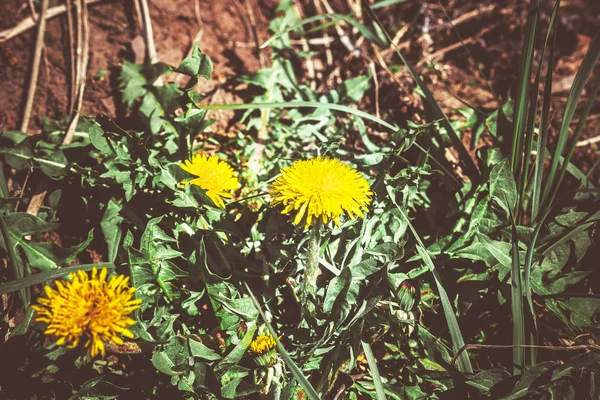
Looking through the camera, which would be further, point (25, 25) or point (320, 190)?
point (25, 25)

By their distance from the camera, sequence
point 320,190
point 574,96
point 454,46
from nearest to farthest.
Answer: point 320,190 < point 574,96 < point 454,46

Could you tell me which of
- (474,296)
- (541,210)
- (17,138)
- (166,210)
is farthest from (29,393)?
(541,210)

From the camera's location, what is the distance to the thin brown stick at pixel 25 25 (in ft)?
6.89

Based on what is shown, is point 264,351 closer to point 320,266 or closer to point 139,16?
point 320,266

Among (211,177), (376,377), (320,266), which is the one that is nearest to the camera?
(376,377)

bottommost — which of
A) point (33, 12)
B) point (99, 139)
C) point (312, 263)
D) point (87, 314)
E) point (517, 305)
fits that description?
point (517, 305)

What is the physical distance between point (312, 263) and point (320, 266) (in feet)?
1.01

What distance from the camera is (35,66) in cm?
206

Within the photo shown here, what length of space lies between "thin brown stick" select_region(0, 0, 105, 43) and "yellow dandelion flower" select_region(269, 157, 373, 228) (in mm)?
1844

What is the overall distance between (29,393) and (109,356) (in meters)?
0.29

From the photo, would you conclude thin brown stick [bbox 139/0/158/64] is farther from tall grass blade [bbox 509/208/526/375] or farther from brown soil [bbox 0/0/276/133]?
tall grass blade [bbox 509/208/526/375]

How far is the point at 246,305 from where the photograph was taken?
153 cm

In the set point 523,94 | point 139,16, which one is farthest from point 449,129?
point 139,16

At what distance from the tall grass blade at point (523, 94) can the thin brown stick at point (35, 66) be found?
233 centimetres
